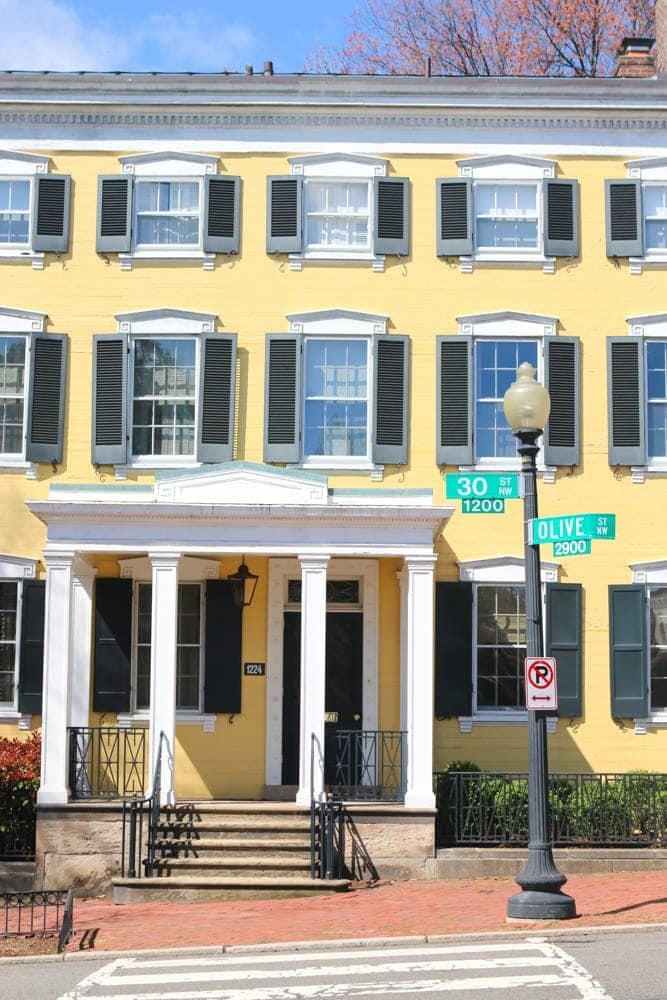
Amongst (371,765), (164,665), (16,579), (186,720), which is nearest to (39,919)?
(164,665)

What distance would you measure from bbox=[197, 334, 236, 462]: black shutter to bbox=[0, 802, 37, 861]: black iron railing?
5.18m

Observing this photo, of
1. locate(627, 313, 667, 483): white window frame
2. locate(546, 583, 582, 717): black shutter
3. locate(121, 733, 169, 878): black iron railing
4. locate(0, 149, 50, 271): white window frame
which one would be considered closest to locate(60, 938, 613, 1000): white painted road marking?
locate(121, 733, 169, 878): black iron railing

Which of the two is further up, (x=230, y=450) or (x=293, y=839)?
(x=230, y=450)

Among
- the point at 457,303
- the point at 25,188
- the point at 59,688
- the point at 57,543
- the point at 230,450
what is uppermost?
the point at 25,188

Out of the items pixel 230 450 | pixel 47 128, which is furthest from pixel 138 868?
pixel 47 128

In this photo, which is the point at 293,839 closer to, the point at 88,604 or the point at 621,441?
the point at 88,604

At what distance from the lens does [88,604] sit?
19.2 meters

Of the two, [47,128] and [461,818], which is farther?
[47,128]

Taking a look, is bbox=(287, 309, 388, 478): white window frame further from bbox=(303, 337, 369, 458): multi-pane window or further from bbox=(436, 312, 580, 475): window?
bbox=(436, 312, 580, 475): window

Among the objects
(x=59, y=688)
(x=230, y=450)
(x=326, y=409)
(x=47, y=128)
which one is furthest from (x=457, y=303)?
(x=59, y=688)

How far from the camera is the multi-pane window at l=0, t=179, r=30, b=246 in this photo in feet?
66.1

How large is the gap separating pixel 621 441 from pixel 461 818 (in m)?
5.77

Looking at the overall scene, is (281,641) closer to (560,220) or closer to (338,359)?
(338,359)

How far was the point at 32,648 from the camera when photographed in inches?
754
